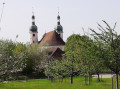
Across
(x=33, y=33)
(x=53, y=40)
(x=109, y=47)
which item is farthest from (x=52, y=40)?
(x=109, y=47)

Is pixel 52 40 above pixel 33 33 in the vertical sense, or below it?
below

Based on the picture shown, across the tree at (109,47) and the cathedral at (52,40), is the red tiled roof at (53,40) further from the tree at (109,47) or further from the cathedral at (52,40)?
the tree at (109,47)

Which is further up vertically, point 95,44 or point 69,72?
point 95,44

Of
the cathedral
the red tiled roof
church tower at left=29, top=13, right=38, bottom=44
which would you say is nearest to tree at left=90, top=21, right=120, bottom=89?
the cathedral

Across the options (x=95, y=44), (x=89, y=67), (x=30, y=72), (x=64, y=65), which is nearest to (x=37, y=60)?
(x=30, y=72)

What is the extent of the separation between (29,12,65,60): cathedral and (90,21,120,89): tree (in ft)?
151

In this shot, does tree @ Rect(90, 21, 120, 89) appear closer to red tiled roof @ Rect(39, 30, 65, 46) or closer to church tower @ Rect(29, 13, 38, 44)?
red tiled roof @ Rect(39, 30, 65, 46)

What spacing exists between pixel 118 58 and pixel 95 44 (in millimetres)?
2030

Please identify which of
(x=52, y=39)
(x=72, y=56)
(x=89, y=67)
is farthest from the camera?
(x=52, y=39)

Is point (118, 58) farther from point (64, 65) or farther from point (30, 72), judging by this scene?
point (30, 72)

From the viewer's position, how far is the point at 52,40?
88812 mm

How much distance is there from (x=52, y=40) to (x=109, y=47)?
69814 mm

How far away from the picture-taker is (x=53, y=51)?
234 feet

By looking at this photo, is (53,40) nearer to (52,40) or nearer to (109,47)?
(52,40)
